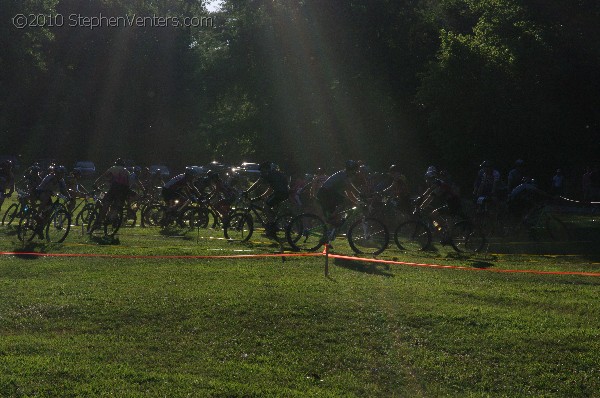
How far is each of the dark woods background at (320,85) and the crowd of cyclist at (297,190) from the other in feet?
31.7

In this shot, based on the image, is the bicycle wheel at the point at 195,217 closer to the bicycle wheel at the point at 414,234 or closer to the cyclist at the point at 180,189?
the cyclist at the point at 180,189

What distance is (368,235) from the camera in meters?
17.4

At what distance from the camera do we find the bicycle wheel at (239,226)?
2102 centimetres

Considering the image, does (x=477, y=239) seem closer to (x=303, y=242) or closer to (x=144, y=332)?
(x=303, y=242)

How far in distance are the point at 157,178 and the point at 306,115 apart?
18871mm

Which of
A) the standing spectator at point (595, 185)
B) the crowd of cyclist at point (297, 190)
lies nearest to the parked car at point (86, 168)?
the crowd of cyclist at point (297, 190)

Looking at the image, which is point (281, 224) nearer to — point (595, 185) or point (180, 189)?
point (180, 189)

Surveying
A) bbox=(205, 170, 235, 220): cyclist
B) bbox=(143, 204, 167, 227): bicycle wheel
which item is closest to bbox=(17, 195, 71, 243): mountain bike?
bbox=(205, 170, 235, 220): cyclist

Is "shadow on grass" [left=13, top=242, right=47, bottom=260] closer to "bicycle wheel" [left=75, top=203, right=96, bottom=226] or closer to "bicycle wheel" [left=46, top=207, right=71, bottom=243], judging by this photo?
"bicycle wheel" [left=46, top=207, right=71, bottom=243]

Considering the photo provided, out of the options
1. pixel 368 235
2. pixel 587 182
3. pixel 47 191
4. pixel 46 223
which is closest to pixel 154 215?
pixel 47 191

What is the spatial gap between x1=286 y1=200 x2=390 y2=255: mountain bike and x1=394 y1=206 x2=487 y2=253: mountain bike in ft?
3.29

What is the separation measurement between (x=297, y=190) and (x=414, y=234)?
8.23 metres

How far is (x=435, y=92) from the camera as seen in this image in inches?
1489

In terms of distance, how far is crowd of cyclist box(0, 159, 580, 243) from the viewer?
18328 millimetres
